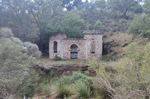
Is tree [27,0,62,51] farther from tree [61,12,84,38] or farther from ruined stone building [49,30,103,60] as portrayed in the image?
ruined stone building [49,30,103,60]

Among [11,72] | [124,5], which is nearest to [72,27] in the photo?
[11,72]

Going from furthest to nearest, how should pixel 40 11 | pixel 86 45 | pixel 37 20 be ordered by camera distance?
pixel 37 20
pixel 40 11
pixel 86 45

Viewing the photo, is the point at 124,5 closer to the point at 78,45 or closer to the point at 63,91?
the point at 78,45

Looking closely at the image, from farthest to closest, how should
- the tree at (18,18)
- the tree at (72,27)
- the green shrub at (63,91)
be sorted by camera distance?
the tree at (72,27)
the tree at (18,18)
the green shrub at (63,91)

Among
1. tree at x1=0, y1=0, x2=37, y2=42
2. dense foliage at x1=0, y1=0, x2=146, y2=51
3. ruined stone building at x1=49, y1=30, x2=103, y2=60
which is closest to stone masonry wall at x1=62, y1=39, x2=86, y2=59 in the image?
ruined stone building at x1=49, y1=30, x2=103, y2=60

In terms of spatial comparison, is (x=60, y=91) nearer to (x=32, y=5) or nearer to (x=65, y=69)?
(x=65, y=69)

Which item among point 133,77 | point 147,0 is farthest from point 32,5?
point 147,0

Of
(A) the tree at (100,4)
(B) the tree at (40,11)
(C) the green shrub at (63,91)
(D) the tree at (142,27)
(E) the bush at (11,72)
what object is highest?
(A) the tree at (100,4)

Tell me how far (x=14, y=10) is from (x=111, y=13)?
24659 mm

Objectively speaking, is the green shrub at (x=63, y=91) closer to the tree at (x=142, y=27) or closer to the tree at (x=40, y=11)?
the tree at (x=142, y=27)

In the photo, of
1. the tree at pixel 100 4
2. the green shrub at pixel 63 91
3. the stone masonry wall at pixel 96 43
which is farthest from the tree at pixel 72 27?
the tree at pixel 100 4

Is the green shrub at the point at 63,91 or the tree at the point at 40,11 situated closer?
the green shrub at the point at 63,91

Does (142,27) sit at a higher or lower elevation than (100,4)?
lower

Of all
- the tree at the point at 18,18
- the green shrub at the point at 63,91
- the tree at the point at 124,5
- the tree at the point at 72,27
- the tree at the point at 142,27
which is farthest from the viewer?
the tree at the point at 124,5
